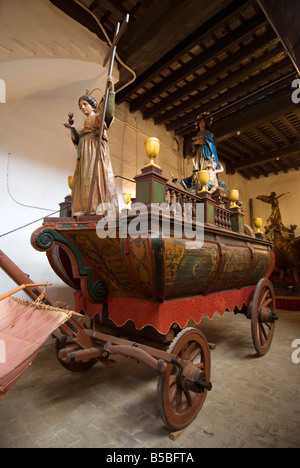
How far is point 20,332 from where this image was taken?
1.75 metres

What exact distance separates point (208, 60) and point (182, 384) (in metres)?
5.81

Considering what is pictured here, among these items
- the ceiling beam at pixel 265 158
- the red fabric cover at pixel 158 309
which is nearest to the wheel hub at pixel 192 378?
the red fabric cover at pixel 158 309

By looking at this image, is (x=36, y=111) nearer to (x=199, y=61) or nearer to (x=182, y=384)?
(x=199, y=61)

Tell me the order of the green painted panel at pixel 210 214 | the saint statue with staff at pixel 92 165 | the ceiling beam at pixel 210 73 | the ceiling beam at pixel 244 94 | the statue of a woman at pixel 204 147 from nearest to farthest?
the saint statue with staff at pixel 92 165
the green painted panel at pixel 210 214
the ceiling beam at pixel 210 73
the statue of a woman at pixel 204 147
the ceiling beam at pixel 244 94

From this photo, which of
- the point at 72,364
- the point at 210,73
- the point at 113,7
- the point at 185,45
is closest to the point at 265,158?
the point at 210,73

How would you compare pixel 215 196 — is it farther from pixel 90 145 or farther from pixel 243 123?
pixel 243 123

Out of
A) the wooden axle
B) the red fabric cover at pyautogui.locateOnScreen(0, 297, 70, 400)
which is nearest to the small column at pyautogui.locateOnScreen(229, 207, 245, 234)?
the wooden axle

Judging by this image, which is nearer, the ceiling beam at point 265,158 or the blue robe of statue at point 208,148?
the blue robe of statue at point 208,148

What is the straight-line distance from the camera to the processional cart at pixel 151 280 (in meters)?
1.95

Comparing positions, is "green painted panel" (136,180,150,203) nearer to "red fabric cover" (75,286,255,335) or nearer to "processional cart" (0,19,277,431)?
"processional cart" (0,19,277,431)

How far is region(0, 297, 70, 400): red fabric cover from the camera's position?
149 cm

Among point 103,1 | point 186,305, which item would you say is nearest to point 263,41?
point 103,1

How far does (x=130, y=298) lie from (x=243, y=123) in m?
6.52

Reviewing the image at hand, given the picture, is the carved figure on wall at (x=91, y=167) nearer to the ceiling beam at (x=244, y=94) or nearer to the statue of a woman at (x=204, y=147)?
the statue of a woman at (x=204, y=147)
